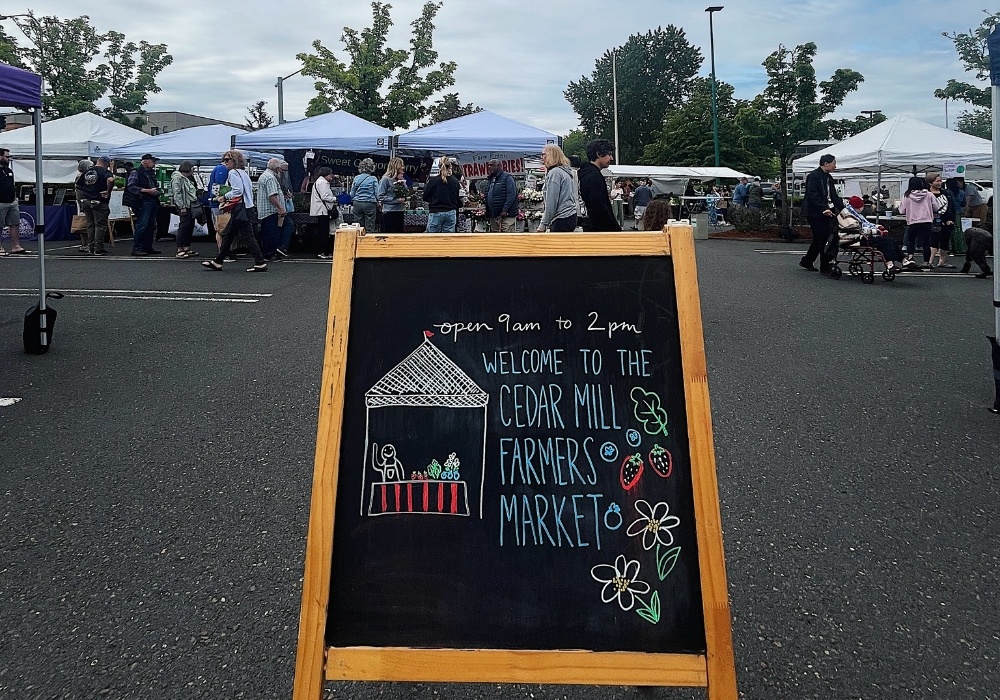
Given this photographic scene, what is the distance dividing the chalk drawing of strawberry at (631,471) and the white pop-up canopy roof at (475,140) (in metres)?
13.9

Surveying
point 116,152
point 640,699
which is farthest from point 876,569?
point 116,152

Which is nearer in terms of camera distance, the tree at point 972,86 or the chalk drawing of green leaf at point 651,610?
the chalk drawing of green leaf at point 651,610

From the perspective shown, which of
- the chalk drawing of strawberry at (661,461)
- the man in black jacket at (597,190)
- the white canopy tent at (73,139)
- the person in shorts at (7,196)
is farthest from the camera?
the white canopy tent at (73,139)

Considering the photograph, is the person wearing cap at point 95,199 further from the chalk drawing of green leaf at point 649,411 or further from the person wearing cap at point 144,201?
the chalk drawing of green leaf at point 649,411

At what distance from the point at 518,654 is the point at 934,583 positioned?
79.7 inches

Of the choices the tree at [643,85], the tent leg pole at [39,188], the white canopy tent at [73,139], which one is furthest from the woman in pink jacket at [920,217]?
the tree at [643,85]

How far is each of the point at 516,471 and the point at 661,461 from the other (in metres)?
0.39

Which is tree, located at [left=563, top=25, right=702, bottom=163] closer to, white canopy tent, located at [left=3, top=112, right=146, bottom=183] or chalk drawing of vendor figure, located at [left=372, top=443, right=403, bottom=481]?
white canopy tent, located at [left=3, top=112, right=146, bottom=183]

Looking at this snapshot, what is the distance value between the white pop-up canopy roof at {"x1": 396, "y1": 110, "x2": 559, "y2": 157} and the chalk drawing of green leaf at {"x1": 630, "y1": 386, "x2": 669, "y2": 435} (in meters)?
13.8

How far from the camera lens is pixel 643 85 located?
78375mm

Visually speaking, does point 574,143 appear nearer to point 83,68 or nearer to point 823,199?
point 83,68

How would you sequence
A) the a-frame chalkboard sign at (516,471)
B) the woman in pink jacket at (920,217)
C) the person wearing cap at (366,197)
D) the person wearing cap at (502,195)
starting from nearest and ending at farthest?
the a-frame chalkboard sign at (516,471), the person wearing cap at (502,195), the person wearing cap at (366,197), the woman in pink jacket at (920,217)

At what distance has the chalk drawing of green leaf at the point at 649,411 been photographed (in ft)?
8.22

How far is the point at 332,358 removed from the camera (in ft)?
8.30
